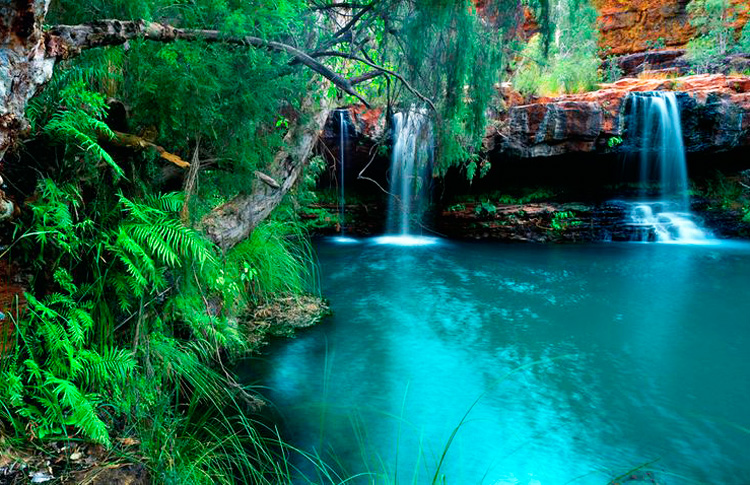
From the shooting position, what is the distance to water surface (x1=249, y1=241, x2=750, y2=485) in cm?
333

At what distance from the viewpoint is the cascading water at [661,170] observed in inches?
471

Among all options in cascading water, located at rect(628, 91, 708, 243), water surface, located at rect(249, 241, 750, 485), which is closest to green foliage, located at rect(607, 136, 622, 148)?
cascading water, located at rect(628, 91, 708, 243)

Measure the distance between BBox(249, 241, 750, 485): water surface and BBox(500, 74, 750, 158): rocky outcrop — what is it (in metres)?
4.41

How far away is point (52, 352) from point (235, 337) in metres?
2.11

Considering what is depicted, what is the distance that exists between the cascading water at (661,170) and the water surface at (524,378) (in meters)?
3.89

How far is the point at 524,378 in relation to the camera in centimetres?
464

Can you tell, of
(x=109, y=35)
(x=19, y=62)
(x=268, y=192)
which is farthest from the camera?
(x=268, y=192)

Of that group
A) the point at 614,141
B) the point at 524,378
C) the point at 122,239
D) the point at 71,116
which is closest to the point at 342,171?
the point at 614,141

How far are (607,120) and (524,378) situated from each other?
956 cm

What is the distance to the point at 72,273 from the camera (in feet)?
7.89

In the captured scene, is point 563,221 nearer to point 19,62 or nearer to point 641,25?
point 641,25

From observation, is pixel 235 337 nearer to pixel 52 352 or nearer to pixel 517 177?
pixel 52 352

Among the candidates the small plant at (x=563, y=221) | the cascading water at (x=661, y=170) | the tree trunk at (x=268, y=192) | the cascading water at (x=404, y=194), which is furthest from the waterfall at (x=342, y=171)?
the tree trunk at (x=268, y=192)

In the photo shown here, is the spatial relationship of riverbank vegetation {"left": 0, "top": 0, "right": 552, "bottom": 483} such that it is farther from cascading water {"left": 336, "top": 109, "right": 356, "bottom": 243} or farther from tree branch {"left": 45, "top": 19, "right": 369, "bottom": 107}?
cascading water {"left": 336, "top": 109, "right": 356, "bottom": 243}
